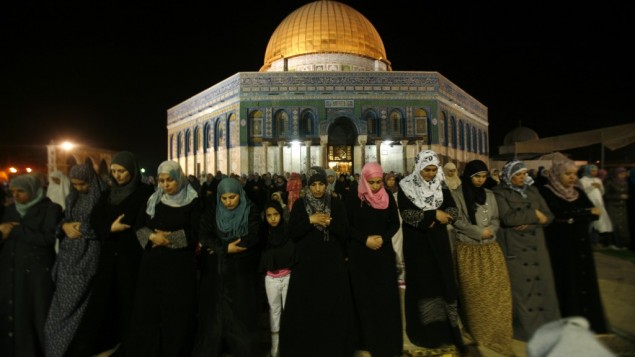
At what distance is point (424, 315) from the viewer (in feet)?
10.4

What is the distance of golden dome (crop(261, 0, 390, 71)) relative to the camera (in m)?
23.8

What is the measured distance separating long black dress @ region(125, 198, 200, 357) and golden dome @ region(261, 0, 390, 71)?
22227 mm

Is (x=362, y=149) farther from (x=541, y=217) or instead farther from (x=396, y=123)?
(x=541, y=217)

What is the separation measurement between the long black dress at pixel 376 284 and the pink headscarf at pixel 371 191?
0.15ft

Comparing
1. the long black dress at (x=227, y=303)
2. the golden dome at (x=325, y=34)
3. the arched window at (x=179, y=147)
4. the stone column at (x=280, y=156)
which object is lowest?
the long black dress at (x=227, y=303)

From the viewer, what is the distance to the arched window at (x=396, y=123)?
21.7m

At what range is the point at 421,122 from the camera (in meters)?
22.0

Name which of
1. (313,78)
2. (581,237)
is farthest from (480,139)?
(581,237)

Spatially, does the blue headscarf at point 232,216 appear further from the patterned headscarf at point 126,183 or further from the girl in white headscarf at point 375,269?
the girl in white headscarf at point 375,269

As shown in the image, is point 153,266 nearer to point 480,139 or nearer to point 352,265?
point 352,265

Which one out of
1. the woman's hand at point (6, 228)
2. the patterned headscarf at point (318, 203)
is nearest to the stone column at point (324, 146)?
the patterned headscarf at point (318, 203)

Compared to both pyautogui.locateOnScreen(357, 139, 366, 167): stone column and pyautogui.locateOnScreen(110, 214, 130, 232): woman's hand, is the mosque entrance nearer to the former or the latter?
pyautogui.locateOnScreen(357, 139, 366, 167): stone column

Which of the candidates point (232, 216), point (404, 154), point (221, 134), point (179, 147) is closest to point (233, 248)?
point (232, 216)

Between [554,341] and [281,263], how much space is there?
233 cm
